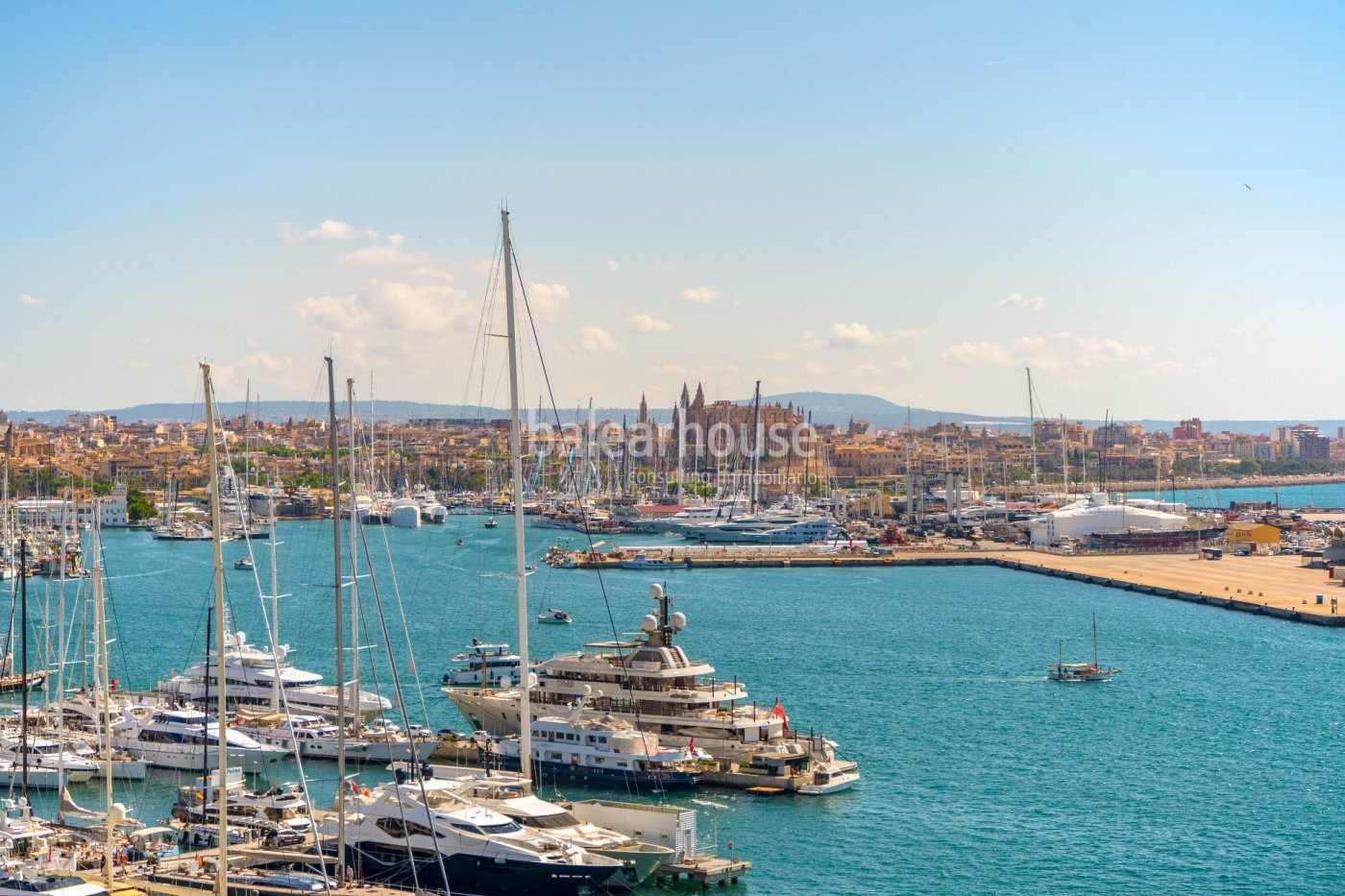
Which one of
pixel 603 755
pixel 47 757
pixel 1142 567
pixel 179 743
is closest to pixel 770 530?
pixel 1142 567

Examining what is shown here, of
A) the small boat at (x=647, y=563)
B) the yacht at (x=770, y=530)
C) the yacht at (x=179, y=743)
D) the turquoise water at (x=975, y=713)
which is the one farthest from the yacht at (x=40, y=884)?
the yacht at (x=770, y=530)

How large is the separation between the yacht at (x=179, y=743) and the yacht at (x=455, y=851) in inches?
300

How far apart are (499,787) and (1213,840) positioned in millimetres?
10945

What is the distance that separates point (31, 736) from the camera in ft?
87.9

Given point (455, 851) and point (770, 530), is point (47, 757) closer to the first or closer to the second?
point (455, 851)

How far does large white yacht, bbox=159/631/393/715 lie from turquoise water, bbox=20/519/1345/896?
7.80 ft

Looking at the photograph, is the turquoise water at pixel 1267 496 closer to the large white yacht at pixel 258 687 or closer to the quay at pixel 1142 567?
the quay at pixel 1142 567

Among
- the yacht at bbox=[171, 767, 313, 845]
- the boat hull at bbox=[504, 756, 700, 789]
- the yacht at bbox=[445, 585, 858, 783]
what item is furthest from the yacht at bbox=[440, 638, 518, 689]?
the yacht at bbox=[171, 767, 313, 845]

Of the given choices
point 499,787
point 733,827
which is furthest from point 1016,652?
point 499,787

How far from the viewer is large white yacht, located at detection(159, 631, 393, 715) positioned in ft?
99.2

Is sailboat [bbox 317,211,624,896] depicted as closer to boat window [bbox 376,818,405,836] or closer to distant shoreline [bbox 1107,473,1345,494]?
boat window [bbox 376,818,405,836]

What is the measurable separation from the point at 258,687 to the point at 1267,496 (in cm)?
15588

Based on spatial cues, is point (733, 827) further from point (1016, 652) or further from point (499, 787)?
point (1016, 652)

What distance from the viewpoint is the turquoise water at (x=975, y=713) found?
22688 millimetres
